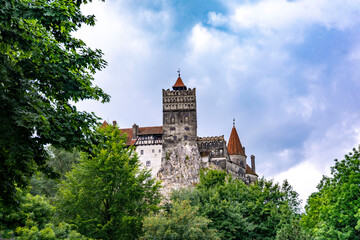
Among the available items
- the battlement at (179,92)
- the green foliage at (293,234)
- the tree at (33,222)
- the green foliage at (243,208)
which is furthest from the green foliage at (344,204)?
the battlement at (179,92)

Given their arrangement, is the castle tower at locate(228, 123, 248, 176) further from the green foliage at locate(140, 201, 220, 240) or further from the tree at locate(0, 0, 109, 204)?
the tree at locate(0, 0, 109, 204)

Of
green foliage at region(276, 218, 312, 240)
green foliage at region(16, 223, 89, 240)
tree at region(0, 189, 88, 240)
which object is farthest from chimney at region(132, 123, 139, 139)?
green foliage at region(16, 223, 89, 240)

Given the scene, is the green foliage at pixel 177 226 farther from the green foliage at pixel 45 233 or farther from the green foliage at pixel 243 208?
the green foliage at pixel 45 233

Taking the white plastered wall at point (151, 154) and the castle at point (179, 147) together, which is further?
the white plastered wall at point (151, 154)

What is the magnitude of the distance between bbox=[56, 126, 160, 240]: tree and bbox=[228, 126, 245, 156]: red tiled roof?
5849 cm

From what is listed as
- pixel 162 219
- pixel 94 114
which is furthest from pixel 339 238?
pixel 94 114

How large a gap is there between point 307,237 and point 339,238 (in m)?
7.48

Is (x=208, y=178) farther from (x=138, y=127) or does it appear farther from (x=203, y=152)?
(x=138, y=127)

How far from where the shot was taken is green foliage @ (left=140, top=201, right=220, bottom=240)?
31.8m

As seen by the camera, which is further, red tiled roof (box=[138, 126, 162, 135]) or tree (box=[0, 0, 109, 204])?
red tiled roof (box=[138, 126, 162, 135])

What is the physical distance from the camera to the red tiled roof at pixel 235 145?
89.9 metres

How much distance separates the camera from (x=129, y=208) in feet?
105

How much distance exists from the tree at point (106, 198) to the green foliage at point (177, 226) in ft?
3.59

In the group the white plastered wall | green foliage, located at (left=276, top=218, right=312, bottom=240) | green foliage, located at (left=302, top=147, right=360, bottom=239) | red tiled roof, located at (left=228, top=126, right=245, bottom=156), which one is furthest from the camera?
red tiled roof, located at (left=228, top=126, right=245, bottom=156)
